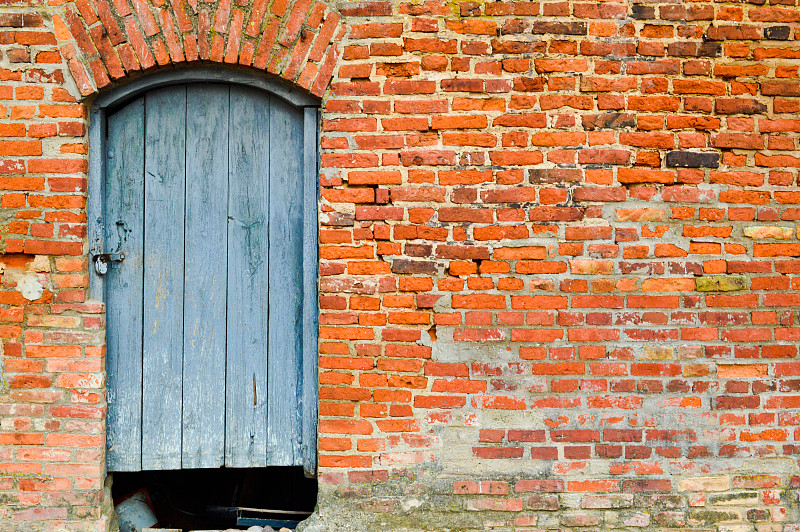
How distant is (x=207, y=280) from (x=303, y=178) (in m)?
0.70

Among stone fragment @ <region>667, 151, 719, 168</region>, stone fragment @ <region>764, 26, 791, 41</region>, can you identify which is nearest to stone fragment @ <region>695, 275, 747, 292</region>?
stone fragment @ <region>667, 151, 719, 168</region>

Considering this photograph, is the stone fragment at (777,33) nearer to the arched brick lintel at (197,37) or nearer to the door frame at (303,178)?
the arched brick lintel at (197,37)

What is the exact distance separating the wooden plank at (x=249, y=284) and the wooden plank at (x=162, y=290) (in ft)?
0.85

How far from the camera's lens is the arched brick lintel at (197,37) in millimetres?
2506

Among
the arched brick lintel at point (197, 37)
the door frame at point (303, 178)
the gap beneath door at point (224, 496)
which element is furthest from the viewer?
the gap beneath door at point (224, 496)

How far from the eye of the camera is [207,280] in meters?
2.69

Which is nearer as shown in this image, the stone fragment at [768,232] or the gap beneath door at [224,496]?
the stone fragment at [768,232]

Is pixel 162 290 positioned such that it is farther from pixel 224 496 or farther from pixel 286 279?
pixel 224 496

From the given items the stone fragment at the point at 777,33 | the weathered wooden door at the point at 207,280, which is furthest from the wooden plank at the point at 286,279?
the stone fragment at the point at 777,33

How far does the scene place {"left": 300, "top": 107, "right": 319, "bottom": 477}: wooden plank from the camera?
2.65m

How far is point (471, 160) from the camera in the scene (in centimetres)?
257

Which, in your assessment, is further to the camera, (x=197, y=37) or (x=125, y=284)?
(x=125, y=284)

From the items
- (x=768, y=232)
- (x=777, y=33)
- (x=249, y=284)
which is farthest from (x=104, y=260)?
(x=777, y=33)

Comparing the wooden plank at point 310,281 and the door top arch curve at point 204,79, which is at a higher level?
the door top arch curve at point 204,79
